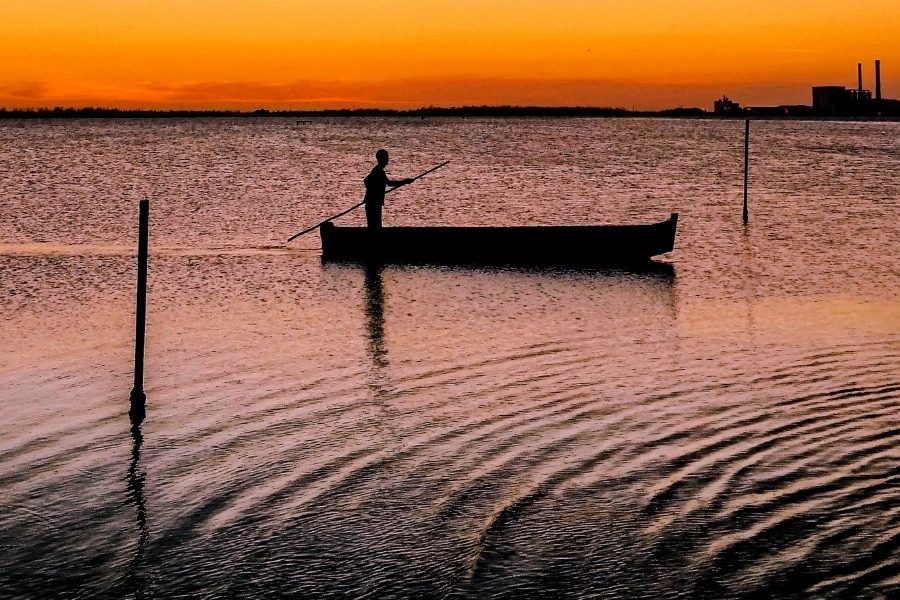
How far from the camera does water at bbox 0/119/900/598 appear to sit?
7.66m

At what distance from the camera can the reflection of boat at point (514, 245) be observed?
2533 cm

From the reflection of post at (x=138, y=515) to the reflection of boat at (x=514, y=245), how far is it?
48.9 ft

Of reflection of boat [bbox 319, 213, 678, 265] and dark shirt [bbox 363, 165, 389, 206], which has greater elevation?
dark shirt [bbox 363, 165, 389, 206]

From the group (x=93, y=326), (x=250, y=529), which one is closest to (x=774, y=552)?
(x=250, y=529)

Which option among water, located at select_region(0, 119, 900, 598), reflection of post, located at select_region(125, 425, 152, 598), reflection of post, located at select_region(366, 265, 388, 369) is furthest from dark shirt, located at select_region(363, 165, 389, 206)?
reflection of post, located at select_region(125, 425, 152, 598)

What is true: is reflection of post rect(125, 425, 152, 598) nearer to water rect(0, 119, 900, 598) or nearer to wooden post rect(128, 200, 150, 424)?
water rect(0, 119, 900, 598)

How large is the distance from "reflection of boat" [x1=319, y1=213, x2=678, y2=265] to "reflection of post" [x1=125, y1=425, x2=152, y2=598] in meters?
14.9

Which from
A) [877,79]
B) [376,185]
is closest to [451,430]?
[376,185]

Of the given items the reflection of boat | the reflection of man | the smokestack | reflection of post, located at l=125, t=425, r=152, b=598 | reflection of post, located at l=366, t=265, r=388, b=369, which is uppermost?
the smokestack

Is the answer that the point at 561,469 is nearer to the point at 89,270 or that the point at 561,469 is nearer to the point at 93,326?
the point at 93,326

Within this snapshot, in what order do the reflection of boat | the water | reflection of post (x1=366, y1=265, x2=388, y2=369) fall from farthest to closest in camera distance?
the reflection of boat → reflection of post (x1=366, y1=265, x2=388, y2=369) → the water

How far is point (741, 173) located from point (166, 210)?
126ft

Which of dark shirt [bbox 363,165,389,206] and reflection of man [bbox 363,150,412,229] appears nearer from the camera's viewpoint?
reflection of man [bbox 363,150,412,229]

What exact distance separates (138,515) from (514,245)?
684 inches
